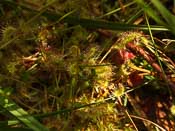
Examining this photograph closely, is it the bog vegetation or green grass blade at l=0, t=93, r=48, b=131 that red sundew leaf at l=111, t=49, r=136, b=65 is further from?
green grass blade at l=0, t=93, r=48, b=131

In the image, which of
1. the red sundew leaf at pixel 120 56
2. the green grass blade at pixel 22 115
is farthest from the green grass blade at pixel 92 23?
the green grass blade at pixel 22 115

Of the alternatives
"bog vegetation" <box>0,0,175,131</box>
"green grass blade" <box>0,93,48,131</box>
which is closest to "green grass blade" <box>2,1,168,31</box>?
"bog vegetation" <box>0,0,175,131</box>

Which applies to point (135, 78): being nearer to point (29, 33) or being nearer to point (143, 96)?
point (143, 96)

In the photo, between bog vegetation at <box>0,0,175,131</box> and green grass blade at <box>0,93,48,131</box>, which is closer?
green grass blade at <box>0,93,48,131</box>

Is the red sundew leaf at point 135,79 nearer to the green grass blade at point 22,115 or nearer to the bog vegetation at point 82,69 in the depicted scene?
the bog vegetation at point 82,69

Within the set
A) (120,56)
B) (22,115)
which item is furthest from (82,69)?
(22,115)

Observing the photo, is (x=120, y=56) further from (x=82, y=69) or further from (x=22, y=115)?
(x=22, y=115)

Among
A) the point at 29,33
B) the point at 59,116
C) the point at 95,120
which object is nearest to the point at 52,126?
the point at 59,116
